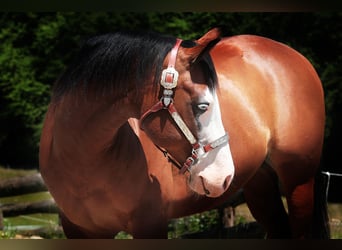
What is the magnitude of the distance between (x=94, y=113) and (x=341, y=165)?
5.72 feet

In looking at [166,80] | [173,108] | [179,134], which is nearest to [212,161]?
[179,134]

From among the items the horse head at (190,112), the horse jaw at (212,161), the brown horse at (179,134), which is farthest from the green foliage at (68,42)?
the horse jaw at (212,161)

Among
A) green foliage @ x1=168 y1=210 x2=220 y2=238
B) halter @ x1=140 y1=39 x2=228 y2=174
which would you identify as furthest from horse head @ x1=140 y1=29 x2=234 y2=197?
green foliage @ x1=168 y1=210 x2=220 y2=238

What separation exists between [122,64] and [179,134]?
1.36ft

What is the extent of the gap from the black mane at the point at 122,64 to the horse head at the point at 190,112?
32 millimetres

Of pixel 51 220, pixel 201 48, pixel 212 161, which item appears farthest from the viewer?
pixel 51 220

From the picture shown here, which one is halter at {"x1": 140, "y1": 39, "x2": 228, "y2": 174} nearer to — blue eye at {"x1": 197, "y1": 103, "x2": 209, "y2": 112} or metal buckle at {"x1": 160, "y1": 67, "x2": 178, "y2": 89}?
metal buckle at {"x1": 160, "y1": 67, "x2": 178, "y2": 89}

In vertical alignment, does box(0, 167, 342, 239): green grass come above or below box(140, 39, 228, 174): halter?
below

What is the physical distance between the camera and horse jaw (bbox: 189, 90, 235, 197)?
2461 millimetres

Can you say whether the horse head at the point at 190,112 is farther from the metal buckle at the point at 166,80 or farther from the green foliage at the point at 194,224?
the green foliage at the point at 194,224

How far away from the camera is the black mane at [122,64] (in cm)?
245

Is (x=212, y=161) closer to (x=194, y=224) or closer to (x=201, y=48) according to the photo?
(x=201, y=48)

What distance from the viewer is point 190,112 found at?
2453 millimetres

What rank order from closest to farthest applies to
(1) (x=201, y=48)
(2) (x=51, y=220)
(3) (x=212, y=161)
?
(1) (x=201, y=48)
(3) (x=212, y=161)
(2) (x=51, y=220)
